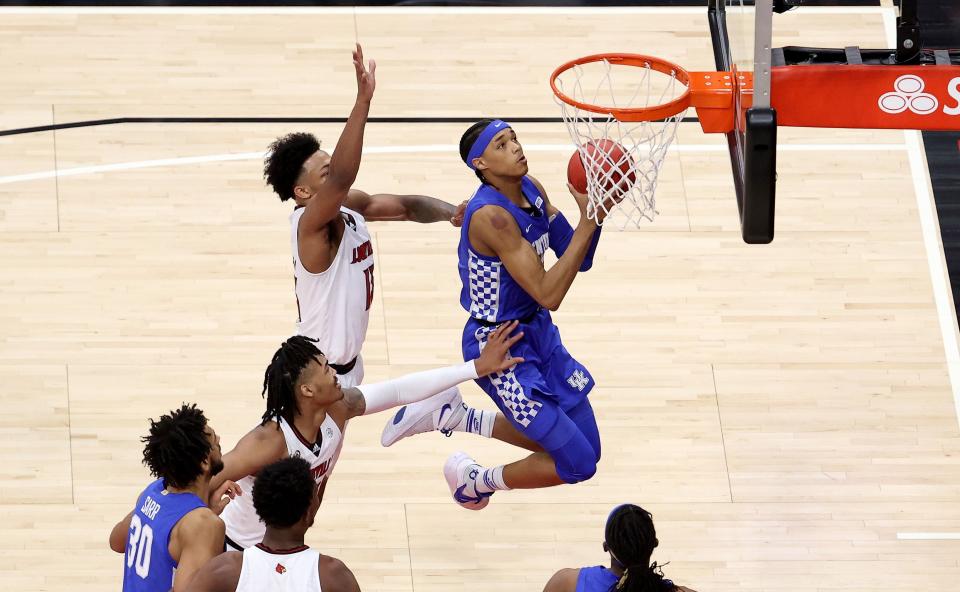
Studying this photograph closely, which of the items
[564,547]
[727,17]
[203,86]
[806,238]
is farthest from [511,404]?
[203,86]

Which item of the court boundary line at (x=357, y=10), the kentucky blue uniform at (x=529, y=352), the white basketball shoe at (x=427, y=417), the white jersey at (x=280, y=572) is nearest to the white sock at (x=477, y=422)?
the white basketball shoe at (x=427, y=417)

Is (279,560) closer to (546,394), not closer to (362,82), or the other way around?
(546,394)

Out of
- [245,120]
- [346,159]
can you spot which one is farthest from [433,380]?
[245,120]

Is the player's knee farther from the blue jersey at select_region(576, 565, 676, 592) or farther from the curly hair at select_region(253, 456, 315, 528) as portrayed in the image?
the curly hair at select_region(253, 456, 315, 528)

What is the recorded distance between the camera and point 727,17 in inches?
303

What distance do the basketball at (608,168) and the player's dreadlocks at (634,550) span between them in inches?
59.3

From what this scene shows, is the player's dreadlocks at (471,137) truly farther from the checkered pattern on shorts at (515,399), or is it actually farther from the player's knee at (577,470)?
the player's knee at (577,470)

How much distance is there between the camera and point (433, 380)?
6.50 meters

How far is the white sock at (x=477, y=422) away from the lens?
281 inches

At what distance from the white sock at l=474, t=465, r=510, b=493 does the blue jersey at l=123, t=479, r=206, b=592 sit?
5.93 feet

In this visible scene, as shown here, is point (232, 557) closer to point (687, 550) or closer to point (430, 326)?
point (687, 550)

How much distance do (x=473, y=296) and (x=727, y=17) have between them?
7.12 ft

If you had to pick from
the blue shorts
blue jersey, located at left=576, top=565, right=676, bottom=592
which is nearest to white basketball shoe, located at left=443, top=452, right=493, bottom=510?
the blue shorts

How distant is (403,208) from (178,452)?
222 centimetres
